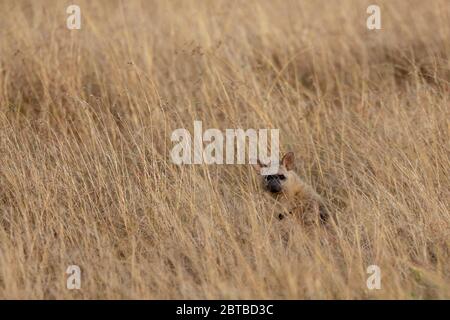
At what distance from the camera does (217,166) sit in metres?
6.01

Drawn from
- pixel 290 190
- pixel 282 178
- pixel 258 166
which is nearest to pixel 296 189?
pixel 290 190

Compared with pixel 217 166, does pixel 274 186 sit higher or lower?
lower

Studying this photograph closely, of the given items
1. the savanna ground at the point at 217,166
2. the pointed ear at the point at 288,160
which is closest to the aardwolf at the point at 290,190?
the pointed ear at the point at 288,160

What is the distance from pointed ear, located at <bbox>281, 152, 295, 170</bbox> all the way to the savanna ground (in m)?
0.29

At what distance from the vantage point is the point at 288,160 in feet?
19.7

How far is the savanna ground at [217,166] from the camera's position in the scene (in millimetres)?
4562

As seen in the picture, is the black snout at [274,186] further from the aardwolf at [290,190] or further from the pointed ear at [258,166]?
the pointed ear at [258,166]

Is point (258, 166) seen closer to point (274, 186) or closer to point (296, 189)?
point (274, 186)

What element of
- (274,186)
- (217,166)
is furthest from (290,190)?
(217,166)

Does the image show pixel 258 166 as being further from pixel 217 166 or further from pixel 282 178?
pixel 217 166

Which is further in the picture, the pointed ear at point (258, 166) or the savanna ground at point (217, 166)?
the pointed ear at point (258, 166)

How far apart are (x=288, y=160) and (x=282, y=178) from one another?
147 mm

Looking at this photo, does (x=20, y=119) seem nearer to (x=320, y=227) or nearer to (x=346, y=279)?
(x=320, y=227)

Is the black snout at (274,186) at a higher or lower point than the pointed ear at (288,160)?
lower
